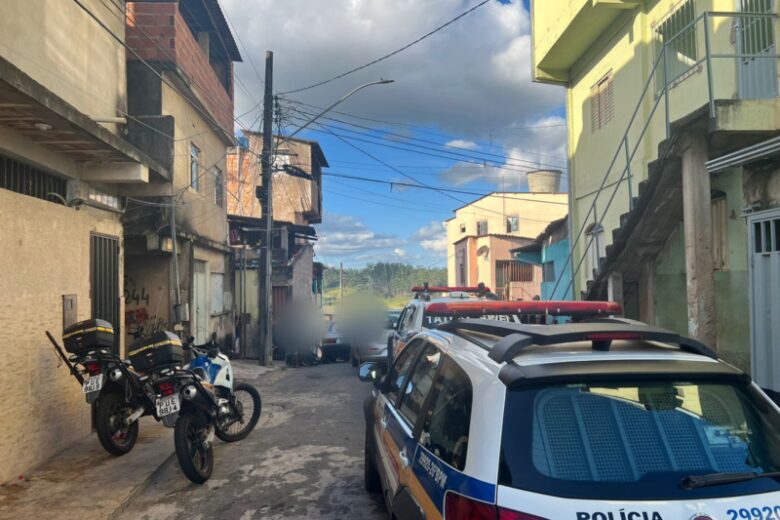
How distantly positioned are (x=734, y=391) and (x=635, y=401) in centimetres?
49

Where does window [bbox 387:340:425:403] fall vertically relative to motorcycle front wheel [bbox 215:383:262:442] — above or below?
above

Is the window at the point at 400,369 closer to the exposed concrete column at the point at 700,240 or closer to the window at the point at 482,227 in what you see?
the exposed concrete column at the point at 700,240

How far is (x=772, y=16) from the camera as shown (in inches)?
265

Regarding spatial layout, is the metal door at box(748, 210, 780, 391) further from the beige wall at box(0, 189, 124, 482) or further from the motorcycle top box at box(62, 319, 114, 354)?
the beige wall at box(0, 189, 124, 482)

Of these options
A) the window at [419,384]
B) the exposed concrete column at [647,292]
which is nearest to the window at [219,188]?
the exposed concrete column at [647,292]

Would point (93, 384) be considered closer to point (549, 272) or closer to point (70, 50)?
point (70, 50)

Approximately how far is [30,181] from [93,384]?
234cm

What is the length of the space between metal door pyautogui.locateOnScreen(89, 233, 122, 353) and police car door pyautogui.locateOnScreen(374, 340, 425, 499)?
15.1 feet

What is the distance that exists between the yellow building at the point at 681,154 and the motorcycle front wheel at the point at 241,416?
18.4ft

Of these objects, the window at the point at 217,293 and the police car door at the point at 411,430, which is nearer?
the police car door at the point at 411,430

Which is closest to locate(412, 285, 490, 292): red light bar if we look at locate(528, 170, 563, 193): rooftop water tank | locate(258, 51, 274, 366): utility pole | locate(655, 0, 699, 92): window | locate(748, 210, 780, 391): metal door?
locate(748, 210, 780, 391): metal door

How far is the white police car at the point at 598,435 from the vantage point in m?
1.83

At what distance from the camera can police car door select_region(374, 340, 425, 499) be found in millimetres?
3252

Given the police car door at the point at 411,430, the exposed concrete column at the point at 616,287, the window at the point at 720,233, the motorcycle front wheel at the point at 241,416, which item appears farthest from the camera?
the exposed concrete column at the point at 616,287
